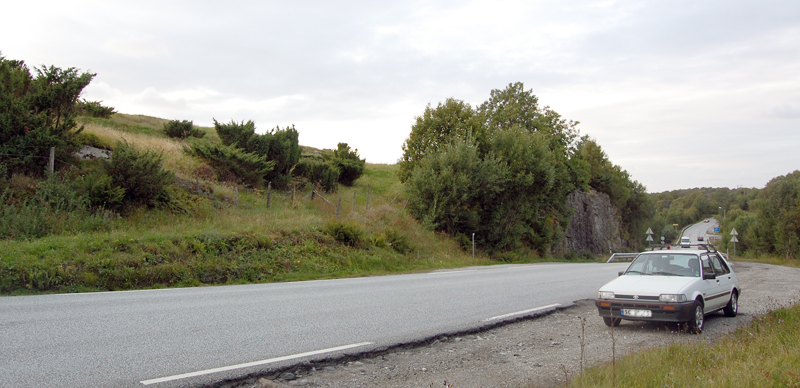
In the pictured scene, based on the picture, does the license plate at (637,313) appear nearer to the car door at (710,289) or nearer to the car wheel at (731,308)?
the car door at (710,289)

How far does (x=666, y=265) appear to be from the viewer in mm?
9547

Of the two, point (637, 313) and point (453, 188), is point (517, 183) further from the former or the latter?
point (637, 313)

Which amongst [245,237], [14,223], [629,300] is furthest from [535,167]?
[14,223]

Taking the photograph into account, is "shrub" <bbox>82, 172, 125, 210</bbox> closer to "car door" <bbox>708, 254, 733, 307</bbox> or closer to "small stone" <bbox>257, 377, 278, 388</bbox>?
"small stone" <bbox>257, 377, 278, 388</bbox>

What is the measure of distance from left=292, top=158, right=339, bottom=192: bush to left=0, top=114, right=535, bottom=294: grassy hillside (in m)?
2.52

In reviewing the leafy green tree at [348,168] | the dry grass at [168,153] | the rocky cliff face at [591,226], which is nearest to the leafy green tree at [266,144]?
the dry grass at [168,153]

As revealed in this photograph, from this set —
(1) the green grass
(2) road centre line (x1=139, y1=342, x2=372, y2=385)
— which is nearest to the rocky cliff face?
A: (1) the green grass

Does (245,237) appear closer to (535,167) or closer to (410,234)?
(410,234)

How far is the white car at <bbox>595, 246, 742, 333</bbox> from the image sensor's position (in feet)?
27.0

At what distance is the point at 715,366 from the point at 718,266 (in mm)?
5081

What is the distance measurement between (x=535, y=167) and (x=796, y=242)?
43.3m

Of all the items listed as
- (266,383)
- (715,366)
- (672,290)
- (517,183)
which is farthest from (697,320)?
(517,183)

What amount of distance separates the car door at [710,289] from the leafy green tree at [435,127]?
27.1 metres

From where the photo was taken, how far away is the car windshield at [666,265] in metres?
9.26
